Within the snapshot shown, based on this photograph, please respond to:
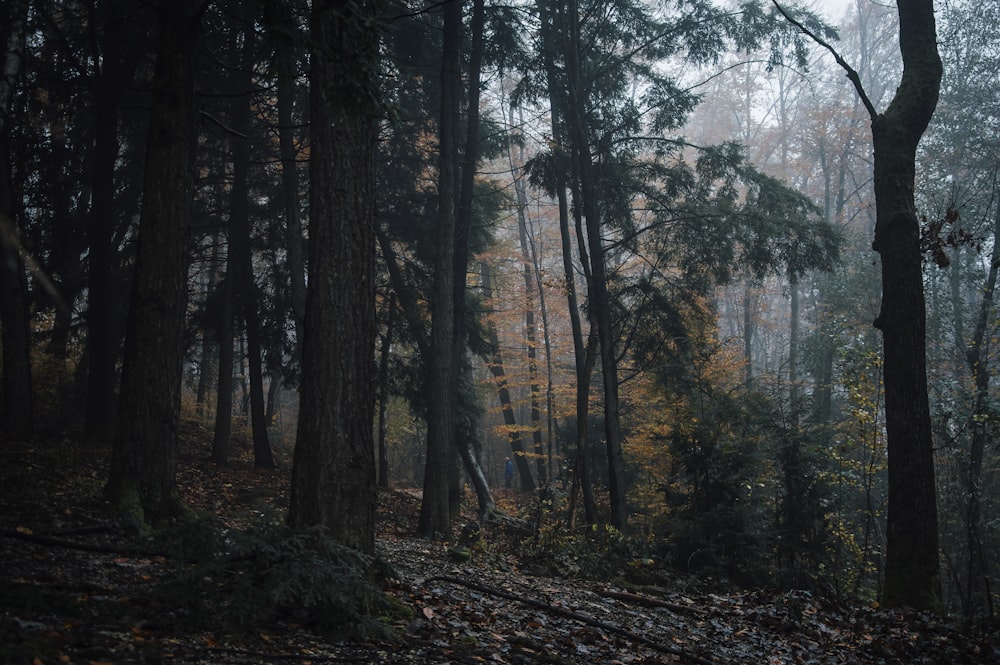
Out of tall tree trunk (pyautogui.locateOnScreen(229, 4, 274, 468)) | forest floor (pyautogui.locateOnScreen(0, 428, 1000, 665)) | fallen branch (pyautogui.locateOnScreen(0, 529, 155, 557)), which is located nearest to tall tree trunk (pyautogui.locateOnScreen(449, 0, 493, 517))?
tall tree trunk (pyautogui.locateOnScreen(229, 4, 274, 468))

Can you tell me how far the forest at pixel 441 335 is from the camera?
5.50 meters

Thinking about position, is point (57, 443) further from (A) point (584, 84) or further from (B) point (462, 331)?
(A) point (584, 84)

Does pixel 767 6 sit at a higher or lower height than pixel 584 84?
higher

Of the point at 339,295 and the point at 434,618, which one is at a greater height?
the point at 339,295

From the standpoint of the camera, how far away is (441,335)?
12.6 metres

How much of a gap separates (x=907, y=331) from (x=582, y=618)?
5.60 metres

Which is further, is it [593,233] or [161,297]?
[593,233]

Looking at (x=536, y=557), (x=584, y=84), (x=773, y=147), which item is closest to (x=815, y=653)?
(x=536, y=557)

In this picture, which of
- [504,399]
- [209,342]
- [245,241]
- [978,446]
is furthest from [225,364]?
[978,446]

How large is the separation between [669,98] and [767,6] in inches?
104

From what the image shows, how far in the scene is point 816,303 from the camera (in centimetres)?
3756

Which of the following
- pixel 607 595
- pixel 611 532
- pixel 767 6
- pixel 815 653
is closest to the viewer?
pixel 815 653

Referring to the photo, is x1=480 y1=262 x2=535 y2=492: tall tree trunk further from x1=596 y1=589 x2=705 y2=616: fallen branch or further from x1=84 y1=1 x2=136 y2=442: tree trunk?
x1=596 y1=589 x2=705 y2=616: fallen branch

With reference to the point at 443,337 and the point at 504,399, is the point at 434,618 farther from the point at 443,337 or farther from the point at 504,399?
the point at 504,399
